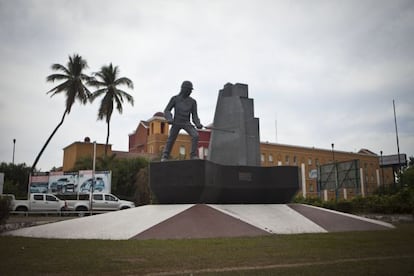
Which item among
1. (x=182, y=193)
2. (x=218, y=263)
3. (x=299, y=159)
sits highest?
A: (x=299, y=159)

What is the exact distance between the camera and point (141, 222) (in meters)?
12.6

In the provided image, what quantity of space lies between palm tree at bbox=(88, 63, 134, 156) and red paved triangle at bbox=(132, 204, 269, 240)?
28.8 meters

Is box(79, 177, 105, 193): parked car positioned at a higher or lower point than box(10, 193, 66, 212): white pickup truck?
higher

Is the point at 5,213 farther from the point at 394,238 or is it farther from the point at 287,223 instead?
the point at 394,238

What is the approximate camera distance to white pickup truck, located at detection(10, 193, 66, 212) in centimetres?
2809

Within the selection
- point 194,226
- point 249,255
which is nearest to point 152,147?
point 194,226

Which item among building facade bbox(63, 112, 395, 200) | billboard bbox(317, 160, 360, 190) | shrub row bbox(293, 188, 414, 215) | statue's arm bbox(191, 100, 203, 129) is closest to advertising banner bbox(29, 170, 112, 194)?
building facade bbox(63, 112, 395, 200)

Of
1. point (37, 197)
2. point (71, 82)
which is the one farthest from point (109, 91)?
point (37, 197)

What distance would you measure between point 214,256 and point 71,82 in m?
33.5


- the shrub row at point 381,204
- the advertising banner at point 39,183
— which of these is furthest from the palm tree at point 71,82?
the shrub row at point 381,204

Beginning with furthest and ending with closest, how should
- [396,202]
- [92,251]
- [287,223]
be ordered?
[396,202], [287,223], [92,251]

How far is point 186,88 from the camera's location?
52.2 ft

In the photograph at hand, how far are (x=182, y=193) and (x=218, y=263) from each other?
745cm

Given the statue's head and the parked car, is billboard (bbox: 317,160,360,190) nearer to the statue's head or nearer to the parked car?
the parked car
